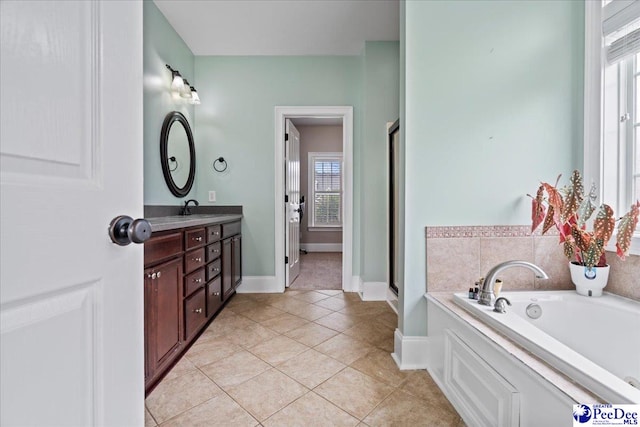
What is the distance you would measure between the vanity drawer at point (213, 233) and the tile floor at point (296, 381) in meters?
0.71

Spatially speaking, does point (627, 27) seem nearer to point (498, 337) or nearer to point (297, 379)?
point (498, 337)

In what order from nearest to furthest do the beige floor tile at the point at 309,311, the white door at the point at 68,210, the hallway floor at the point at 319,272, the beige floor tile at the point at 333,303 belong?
the white door at the point at 68,210 → the beige floor tile at the point at 309,311 → the beige floor tile at the point at 333,303 → the hallway floor at the point at 319,272

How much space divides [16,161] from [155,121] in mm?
2288

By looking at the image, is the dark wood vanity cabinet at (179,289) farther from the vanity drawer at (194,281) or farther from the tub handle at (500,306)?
the tub handle at (500,306)

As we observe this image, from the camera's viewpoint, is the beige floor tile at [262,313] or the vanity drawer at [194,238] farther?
the beige floor tile at [262,313]

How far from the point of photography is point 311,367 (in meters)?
1.71

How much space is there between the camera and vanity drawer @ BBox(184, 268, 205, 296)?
1845mm

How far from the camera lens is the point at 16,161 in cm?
39

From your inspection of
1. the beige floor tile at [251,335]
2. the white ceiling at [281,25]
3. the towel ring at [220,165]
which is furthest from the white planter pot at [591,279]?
the towel ring at [220,165]

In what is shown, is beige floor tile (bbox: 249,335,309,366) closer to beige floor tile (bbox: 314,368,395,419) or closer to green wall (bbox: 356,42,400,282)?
beige floor tile (bbox: 314,368,395,419)

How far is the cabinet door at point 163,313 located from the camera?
4.74 ft

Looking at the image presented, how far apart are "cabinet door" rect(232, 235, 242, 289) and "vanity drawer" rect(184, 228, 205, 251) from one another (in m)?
0.79

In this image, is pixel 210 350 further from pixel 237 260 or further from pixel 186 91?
pixel 186 91

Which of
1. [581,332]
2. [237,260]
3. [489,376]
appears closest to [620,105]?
[581,332]
